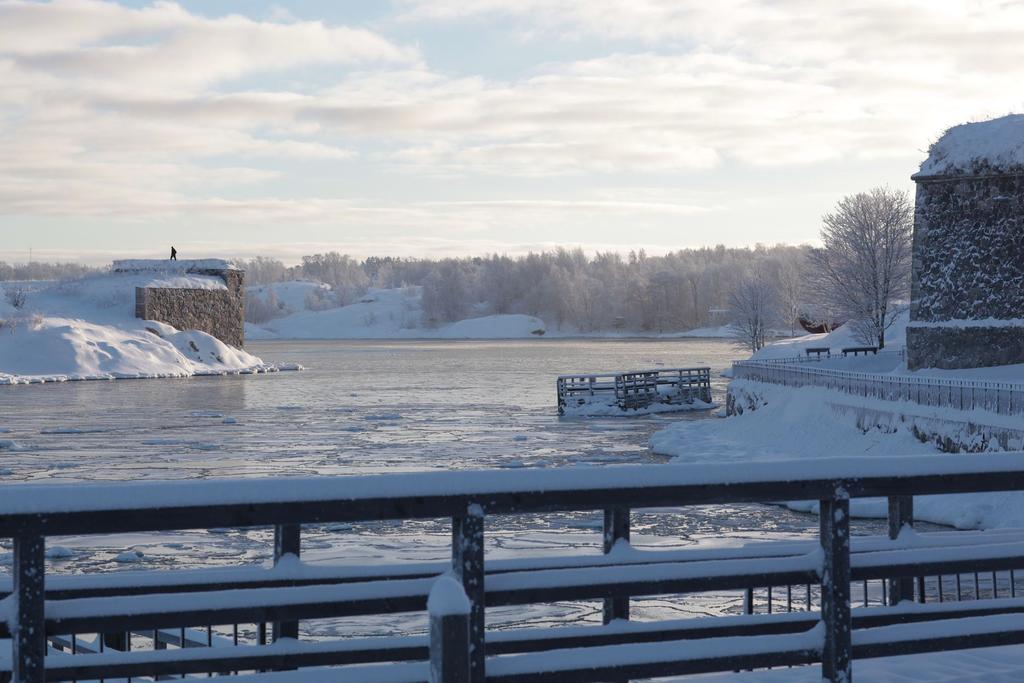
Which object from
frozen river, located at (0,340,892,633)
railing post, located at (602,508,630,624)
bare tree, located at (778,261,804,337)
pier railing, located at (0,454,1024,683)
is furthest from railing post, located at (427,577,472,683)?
bare tree, located at (778,261,804,337)

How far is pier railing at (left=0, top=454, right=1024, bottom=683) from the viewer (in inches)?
157

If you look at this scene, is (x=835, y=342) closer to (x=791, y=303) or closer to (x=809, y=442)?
(x=791, y=303)

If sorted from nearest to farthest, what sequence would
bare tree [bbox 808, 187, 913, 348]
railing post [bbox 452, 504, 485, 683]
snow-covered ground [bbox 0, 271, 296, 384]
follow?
railing post [bbox 452, 504, 485, 683] < bare tree [bbox 808, 187, 913, 348] < snow-covered ground [bbox 0, 271, 296, 384]

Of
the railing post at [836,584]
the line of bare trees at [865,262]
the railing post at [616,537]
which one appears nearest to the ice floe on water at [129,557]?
the railing post at [616,537]

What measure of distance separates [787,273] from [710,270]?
Result: 59893 mm

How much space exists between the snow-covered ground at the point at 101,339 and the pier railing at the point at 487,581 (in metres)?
65.5

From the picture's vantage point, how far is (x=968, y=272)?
118 feet

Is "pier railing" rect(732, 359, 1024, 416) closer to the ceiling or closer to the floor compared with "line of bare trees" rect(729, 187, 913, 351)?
closer to the floor

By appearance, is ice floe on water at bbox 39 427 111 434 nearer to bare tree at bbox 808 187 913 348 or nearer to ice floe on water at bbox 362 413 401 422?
ice floe on water at bbox 362 413 401 422

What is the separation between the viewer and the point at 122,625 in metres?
4.16

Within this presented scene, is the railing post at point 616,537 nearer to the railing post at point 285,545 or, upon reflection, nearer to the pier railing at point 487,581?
the pier railing at point 487,581

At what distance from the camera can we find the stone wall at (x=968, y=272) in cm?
3509

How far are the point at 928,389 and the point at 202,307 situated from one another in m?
66.6

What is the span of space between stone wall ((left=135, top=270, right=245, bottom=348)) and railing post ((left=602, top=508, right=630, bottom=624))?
80.8 meters
